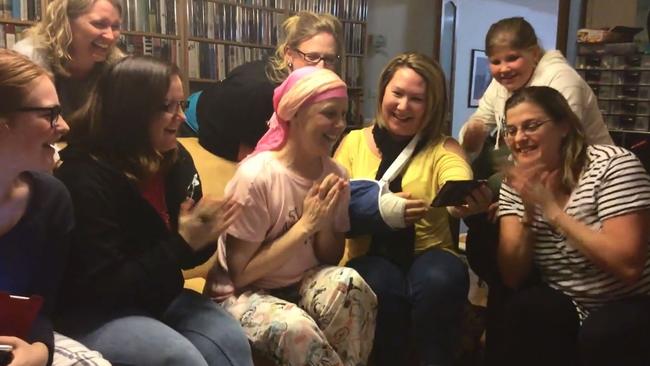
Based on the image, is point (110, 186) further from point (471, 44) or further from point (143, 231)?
point (471, 44)

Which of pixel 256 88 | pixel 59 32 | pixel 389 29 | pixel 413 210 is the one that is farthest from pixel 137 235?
pixel 389 29

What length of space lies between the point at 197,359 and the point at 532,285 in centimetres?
101

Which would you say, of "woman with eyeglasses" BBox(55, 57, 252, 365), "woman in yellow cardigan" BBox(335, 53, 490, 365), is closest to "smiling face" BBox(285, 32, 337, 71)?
"woman in yellow cardigan" BBox(335, 53, 490, 365)

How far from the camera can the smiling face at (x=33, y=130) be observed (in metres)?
1.25

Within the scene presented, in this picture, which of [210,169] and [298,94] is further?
[210,169]

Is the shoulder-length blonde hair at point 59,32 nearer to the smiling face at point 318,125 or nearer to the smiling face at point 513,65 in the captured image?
the smiling face at point 318,125

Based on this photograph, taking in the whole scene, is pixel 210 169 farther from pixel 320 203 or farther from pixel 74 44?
pixel 320 203

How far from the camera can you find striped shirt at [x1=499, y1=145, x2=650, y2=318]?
5.64ft

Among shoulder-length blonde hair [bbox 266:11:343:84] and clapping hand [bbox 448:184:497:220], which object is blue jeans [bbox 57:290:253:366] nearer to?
clapping hand [bbox 448:184:497:220]

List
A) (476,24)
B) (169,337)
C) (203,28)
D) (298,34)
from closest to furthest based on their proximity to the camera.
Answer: (169,337) → (298,34) → (203,28) → (476,24)

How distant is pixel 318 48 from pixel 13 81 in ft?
3.88

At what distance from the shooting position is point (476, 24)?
568cm

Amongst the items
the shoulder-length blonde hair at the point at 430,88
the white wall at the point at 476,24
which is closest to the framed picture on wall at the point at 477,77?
the white wall at the point at 476,24

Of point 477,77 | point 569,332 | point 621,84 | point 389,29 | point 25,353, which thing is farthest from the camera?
point 477,77
